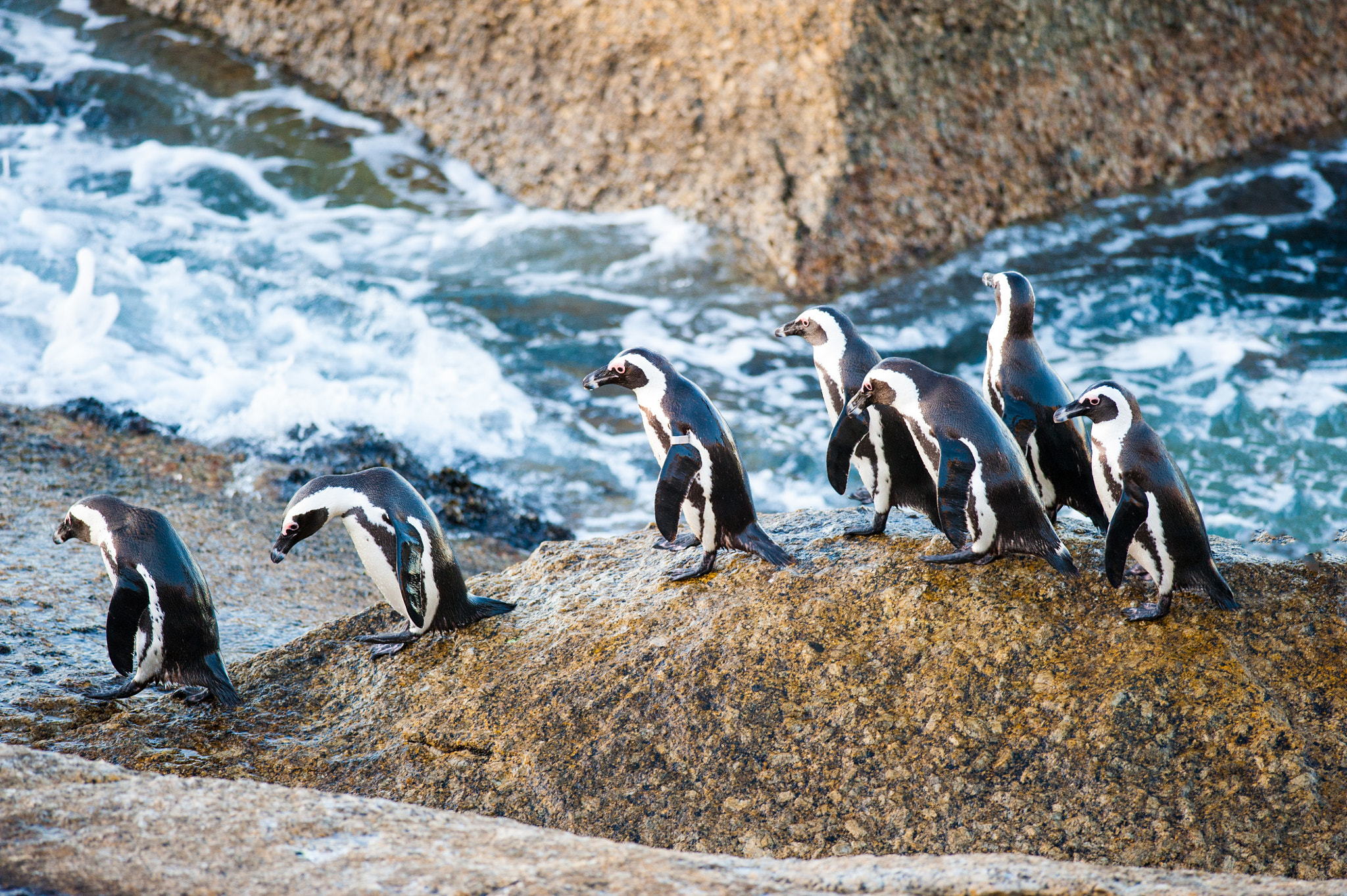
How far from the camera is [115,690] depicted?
4.14 meters

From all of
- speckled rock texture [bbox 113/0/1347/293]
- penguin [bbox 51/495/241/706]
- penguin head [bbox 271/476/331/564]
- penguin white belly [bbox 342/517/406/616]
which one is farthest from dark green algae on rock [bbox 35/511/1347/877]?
speckled rock texture [bbox 113/0/1347/293]

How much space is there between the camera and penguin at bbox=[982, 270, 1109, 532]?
14.3ft

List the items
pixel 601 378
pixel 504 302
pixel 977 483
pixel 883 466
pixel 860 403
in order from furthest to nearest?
pixel 504 302 < pixel 601 378 < pixel 883 466 < pixel 860 403 < pixel 977 483

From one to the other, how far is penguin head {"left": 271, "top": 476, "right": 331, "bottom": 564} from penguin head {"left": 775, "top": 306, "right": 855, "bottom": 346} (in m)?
1.99

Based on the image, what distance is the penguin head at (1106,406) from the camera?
3.81 metres

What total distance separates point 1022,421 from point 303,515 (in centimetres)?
285

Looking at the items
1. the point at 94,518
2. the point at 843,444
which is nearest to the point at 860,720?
the point at 843,444

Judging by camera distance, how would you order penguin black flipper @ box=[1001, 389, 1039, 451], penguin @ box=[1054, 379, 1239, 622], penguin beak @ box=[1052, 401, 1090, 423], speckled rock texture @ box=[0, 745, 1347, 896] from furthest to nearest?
1. penguin black flipper @ box=[1001, 389, 1039, 451]
2. penguin beak @ box=[1052, 401, 1090, 423]
3. penguin @ box=[1054, 379, 1239, 622]
4. speckled rock texture @ box=[0, 745, 1347, 896]

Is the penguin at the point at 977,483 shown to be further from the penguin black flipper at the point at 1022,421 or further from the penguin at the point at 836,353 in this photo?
the penguin at the point at 836,353

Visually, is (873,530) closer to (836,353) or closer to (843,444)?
(843,444)

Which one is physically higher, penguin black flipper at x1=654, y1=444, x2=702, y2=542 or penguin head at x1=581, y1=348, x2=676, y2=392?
penguin head at x1=581, y1=348, x2=676, y2=392

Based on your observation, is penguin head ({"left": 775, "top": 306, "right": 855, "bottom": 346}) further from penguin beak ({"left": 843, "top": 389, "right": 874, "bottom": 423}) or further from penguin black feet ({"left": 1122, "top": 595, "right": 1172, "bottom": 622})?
penguin black feet ({"left": 1122, "top": 595, "right": 1172, "bottom": 622})

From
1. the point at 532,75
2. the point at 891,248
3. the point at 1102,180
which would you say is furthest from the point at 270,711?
the point at 1102,180

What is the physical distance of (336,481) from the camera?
4371mm
